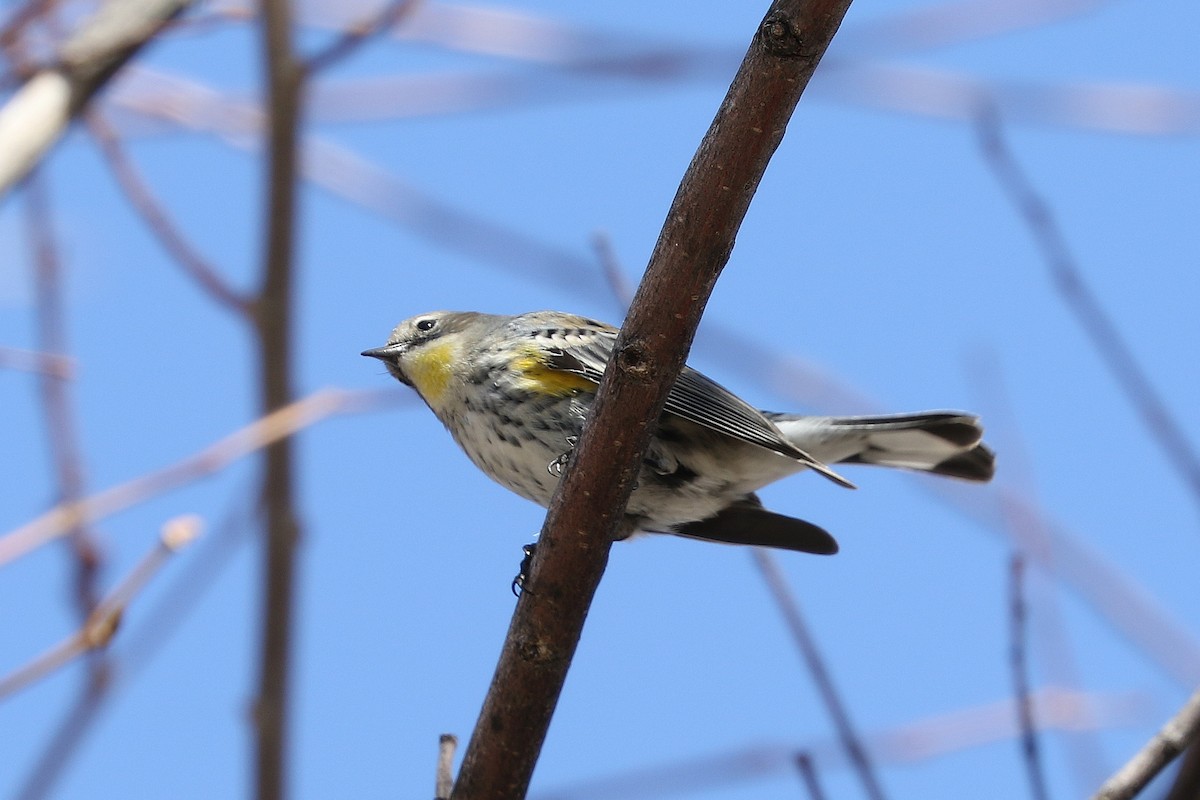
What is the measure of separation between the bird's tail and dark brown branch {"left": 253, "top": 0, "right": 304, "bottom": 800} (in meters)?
2.20

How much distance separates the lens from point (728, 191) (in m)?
2.42

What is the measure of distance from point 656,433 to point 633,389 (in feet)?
5.81

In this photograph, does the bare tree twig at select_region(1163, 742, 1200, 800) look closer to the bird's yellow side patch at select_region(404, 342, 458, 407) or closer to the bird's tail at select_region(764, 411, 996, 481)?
the bird's tail at select_region(764, 411, 996, 481)

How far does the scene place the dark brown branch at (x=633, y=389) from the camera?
2.32 metres

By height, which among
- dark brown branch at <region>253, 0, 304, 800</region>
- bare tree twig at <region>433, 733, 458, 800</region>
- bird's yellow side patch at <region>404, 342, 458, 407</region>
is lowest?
bare tree twig at <region>433, 733, 458, 800</region>

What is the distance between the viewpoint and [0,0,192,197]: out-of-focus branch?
3.27 m

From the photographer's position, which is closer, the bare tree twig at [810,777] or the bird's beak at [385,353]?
the bare tree twig at [810,777]

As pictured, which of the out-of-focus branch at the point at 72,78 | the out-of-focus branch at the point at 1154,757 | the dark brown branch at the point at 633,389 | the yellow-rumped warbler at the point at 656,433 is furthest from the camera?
the yellow-rumped warbler at the point at 656,433

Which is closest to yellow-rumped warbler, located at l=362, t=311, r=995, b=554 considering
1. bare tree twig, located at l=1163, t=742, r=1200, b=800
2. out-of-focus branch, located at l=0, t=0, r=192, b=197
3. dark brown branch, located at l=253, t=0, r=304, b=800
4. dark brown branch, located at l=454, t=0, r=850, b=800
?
dark brown branch, located at l=253, t=0, r=304, b=800

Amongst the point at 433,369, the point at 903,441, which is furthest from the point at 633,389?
the point at 903,441

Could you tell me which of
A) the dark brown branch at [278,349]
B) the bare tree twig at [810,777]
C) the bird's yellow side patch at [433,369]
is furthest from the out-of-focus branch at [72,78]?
the bare tree twig at [810,777]

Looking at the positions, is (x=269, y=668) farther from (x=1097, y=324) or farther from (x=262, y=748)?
(x=1097, y=324)

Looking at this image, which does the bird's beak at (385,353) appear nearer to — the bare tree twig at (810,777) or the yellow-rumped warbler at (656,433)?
the yellow-rumped warbler at (656,433)

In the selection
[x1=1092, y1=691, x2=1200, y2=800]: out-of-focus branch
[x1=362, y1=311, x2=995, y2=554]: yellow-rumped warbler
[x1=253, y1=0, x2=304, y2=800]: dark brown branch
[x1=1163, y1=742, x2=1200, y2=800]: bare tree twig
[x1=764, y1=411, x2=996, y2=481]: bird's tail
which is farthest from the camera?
[x1=764, y1=411, x2=996, y2=481]: bird's tail
